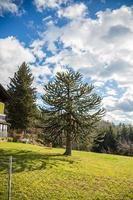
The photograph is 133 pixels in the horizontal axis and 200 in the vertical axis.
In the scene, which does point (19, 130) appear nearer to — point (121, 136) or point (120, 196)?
point (120, 196)

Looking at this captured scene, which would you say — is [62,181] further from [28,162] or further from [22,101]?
[22,101]

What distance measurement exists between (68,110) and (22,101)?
2063 centimetres

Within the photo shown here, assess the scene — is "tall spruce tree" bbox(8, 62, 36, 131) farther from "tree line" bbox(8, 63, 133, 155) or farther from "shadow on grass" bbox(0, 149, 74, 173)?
"shadow on grass" bbox(0, 149, 74, 173)

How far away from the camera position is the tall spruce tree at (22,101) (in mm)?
50062

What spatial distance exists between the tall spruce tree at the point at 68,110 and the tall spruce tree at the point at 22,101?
16533 millimetres

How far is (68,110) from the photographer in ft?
104

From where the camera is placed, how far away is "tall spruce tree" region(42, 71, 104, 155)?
3169 centimetres

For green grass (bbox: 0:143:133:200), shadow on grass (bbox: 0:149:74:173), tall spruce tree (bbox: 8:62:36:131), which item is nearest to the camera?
Answer: green grass (bbox: 0:143:133:200)

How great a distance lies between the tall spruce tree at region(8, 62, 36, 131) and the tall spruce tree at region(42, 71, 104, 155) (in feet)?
54.2

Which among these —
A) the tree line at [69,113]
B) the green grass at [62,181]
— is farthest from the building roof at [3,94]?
the green grass at [62,181]

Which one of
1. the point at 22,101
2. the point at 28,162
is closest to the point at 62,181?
the point at 28,162

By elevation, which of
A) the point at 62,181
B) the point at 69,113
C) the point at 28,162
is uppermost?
the point at 69,113

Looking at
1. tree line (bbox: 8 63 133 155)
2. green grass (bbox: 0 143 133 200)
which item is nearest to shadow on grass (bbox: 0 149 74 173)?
green grass (bbox: 0 143 133 200)

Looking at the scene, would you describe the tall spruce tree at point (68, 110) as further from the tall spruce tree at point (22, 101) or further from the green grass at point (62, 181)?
the tall spruce tree at point (22, 101)
